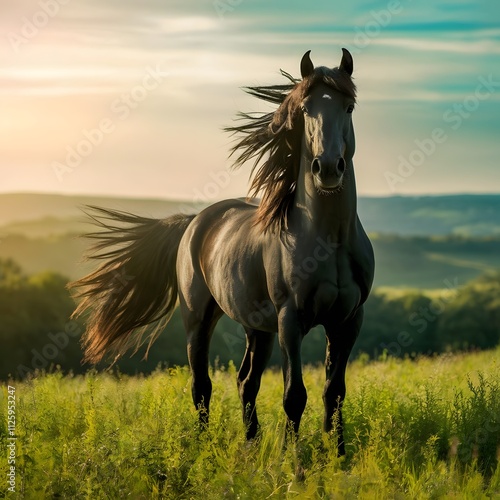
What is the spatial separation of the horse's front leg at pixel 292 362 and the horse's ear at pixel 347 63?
180cm

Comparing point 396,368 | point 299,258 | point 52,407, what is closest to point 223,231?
point 299,258

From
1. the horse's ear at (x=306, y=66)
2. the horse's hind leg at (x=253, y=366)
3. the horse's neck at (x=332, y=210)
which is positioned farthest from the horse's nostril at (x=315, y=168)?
the horse's hind leg at (x=253, y=366)

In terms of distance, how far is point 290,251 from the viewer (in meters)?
5.86

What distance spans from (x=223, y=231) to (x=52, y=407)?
2370 millimetres

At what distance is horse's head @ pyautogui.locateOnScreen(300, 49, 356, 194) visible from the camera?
5.30m

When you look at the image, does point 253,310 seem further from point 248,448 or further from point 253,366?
point 248,448

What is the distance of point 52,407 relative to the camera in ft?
24.5

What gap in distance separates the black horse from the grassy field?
0.37 meters

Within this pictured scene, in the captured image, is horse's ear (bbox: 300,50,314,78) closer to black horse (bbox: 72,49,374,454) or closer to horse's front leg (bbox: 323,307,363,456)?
black horse (bbox: 72,49,374,454)

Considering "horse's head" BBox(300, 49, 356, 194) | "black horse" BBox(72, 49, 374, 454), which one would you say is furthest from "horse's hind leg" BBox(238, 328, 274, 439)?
"horse's head" BBox(300, 49, 356, 194)

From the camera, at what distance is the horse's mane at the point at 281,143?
18.4ft

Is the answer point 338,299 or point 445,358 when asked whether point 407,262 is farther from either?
point 338,299

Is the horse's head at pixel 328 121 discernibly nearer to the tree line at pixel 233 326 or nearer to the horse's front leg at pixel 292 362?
the horse's front leg at pixel 292 362

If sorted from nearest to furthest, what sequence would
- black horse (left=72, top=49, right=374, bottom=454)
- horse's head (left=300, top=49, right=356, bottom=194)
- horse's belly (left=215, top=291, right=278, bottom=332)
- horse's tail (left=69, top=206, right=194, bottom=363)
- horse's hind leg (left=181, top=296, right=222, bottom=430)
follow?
horse's head (left=300, top=49, right=356, bottom=194) < black horse (left=72, top=49, right=374, bottom=454) < horse's belly (left=215, top=291, right=278, bottom=332) < horse's hind leg (left=181, top=296, right=222, bottom=430) < horse's tail (left=69, top=206, right=194, bottom=363)
